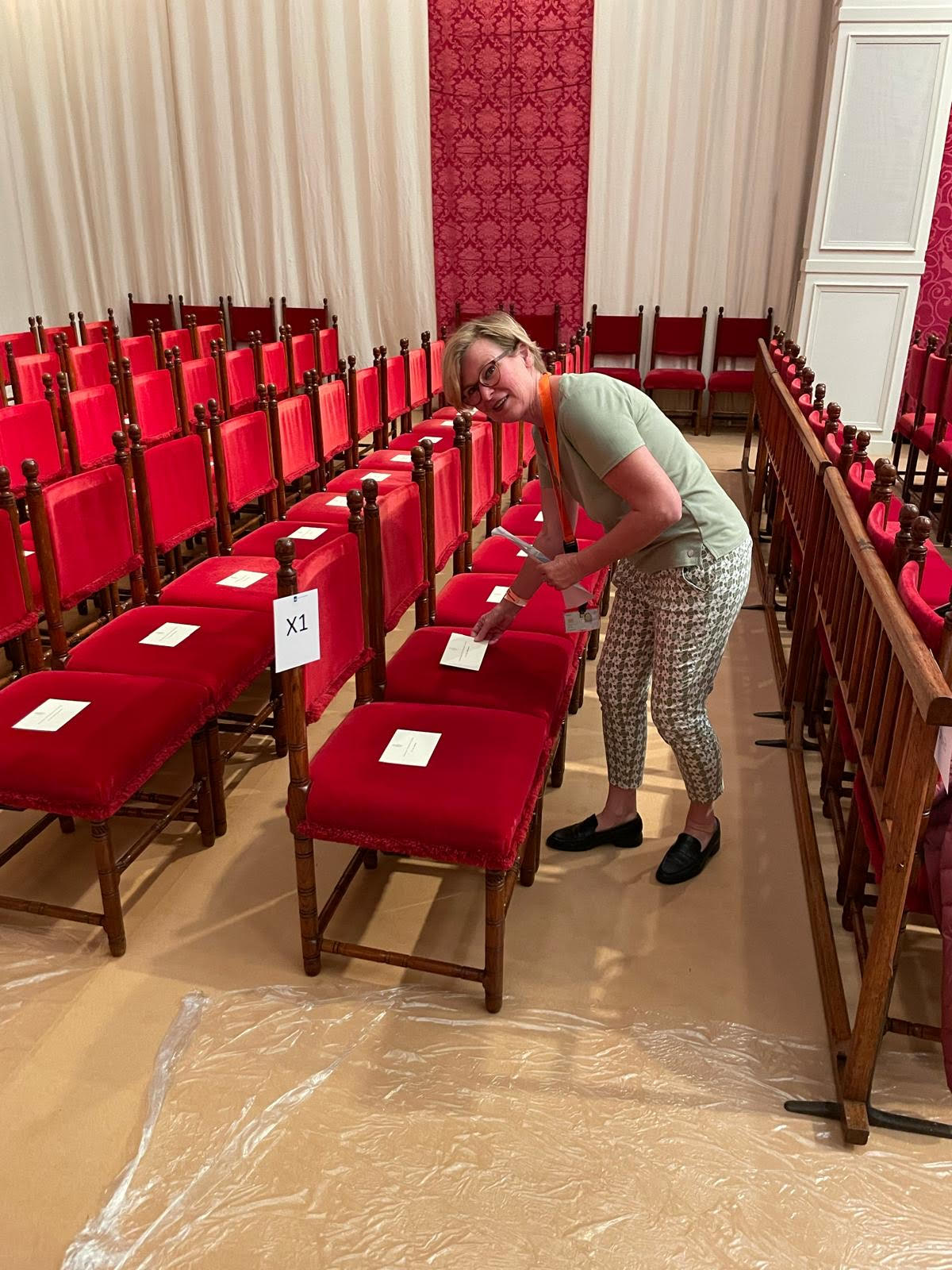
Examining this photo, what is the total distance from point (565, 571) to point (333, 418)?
2.66 m

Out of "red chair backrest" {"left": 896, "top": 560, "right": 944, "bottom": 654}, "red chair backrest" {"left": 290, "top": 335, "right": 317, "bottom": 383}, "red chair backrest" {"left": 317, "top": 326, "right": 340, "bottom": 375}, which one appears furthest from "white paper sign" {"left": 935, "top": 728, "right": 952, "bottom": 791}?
"red chair backrest" {"left": 317, "top": 326, "right": 340, "bottom": 375}

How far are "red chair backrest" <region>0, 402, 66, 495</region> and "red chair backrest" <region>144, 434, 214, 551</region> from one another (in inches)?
28.9

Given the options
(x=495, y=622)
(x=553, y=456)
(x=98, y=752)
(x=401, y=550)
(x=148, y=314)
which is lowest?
(x=98, y=752)

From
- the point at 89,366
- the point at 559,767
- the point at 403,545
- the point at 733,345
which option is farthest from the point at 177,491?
the point at 733,345

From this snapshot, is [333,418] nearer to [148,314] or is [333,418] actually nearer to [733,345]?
[733,345]

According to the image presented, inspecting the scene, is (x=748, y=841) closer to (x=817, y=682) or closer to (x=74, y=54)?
(x=817, y=682)

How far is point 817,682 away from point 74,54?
7969mm

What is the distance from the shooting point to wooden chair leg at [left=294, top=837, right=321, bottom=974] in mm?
1808

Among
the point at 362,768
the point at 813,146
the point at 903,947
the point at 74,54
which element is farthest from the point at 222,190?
the point at 903,947

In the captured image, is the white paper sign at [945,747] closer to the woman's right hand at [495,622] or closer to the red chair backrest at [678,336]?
the woman's right hand at [495,622]

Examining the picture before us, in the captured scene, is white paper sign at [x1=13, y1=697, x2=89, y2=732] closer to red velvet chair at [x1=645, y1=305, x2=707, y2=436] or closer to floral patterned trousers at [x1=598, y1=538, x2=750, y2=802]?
floral patterned trousers at [x1=598, y1=538, x2=750, y2=802]

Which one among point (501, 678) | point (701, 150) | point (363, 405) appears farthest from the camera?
Result: point (701, 150)

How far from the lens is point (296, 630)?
1.59m

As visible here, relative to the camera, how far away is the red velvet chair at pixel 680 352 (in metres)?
6.53
